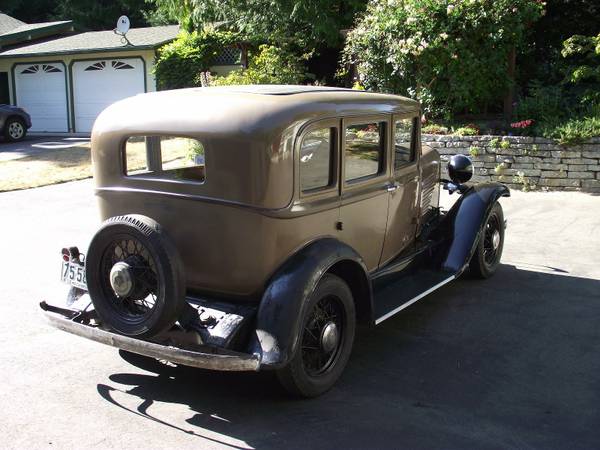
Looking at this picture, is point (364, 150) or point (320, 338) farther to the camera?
point (364, 150)

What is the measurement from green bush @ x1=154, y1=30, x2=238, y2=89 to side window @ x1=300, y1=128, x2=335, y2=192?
51.5 feet

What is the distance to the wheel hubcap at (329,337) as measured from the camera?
3748 millimetres

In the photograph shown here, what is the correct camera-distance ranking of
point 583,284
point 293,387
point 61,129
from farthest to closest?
point 61,129 → point 583,284 → point 293,387

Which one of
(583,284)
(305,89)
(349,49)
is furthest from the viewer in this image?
(349,49)

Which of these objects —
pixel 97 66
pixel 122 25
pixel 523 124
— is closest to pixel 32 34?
pixel 97 66

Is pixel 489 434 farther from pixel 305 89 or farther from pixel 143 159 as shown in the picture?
pixel 143 159

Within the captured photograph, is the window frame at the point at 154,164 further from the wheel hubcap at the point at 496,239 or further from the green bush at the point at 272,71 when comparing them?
the green bush at the point at 272,71

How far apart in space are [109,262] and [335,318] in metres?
1.39

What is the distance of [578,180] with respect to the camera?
9.73 metres

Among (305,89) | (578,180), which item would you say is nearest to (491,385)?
(305,89)

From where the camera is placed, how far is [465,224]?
17.6 feet

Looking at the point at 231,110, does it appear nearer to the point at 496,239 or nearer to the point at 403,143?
the point at 403,143

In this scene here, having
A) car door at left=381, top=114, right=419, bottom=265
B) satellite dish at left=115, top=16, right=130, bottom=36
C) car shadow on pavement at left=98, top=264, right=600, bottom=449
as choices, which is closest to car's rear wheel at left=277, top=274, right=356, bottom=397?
car shadow on pavement at left=98, top=264, right=600, bottom=449

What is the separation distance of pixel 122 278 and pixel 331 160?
1464 mm
